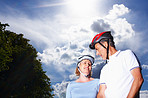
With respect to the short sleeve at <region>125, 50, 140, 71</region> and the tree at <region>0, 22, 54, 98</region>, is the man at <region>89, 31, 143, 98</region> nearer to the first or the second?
the short sleeve at <region>125, 50, 140, 71</region>

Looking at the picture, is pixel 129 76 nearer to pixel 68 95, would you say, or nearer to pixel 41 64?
pixel 68 95

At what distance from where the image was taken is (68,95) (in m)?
5.48

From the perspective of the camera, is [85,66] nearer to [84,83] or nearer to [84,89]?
[84,83]

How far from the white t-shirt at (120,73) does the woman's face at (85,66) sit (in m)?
1.99

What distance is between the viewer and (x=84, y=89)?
5328 millimetres

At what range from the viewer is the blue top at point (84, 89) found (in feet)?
17.3

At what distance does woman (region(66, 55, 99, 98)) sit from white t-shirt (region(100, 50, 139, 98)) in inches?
77.4

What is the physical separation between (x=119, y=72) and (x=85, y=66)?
2415 mm

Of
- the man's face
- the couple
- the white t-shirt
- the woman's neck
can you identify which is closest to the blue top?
the woman's neck

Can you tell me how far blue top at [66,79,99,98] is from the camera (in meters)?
5.26

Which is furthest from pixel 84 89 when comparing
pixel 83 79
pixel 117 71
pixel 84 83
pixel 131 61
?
pixel 131 61

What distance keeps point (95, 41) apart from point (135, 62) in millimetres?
1203

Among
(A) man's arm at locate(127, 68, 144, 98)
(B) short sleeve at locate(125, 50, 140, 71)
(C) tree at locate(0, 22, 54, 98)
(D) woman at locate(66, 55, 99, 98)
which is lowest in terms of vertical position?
(A) man's arm at locate(127, 68, 144, 98)

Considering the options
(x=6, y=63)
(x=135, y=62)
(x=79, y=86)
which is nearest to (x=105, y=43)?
(x=135, y=62)
